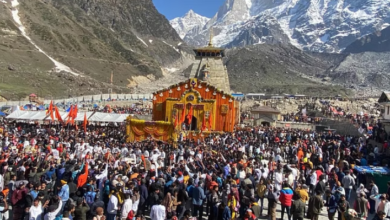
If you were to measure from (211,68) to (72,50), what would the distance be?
7889 cm

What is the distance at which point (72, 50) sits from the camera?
11512 centimetres

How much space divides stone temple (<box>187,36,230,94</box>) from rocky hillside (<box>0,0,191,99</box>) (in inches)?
1302

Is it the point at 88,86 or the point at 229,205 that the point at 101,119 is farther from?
the point at 88,86

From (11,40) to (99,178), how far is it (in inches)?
3882

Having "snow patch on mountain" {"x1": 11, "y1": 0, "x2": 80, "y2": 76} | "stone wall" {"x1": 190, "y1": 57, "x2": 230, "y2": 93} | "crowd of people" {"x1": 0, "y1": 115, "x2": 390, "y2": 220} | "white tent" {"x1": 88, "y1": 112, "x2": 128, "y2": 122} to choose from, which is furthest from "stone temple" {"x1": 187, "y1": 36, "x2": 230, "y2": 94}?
"snow patch on mountain" {"x1": 11, "y1": 0, "x2": 80, "y2": 76}

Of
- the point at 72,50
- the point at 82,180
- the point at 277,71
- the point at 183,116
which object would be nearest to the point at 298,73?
the point at 277,71

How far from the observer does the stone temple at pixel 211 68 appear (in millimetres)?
46572

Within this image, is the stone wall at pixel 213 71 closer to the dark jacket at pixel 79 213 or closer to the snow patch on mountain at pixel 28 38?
the dark jacket at pixel 79 213

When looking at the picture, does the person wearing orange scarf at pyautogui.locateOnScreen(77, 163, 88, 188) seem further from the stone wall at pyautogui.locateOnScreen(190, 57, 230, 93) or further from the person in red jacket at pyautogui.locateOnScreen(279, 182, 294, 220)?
the stone wall at pyautogui.locateOnScreen(190, 57, 230, 93)

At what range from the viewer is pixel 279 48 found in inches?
7003

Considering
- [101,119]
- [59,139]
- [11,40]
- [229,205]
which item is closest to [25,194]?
[229,205]

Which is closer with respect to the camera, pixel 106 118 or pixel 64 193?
pixel 64 193

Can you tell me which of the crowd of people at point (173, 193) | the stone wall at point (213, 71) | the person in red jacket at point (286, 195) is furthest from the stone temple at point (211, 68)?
the person in red jacket at point (286, 195)

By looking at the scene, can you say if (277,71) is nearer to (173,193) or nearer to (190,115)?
(190,115)
